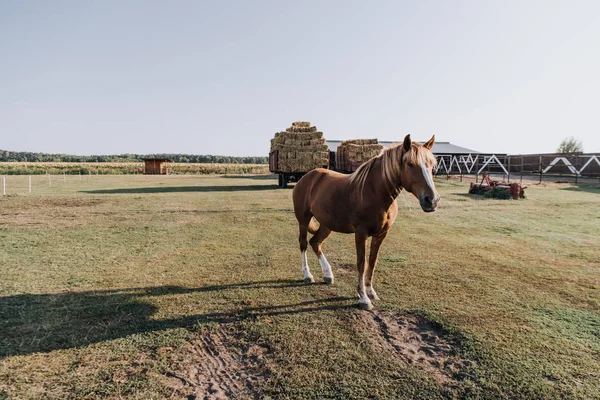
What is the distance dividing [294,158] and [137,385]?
18556 mm

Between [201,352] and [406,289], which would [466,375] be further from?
[201,352]

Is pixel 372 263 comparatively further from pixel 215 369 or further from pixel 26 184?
pixel 26 184

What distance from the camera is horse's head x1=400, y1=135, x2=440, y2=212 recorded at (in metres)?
3.57

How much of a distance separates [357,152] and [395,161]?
1991 centimetres

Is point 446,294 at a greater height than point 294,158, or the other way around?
point 294,158

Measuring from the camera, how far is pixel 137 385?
271 cm

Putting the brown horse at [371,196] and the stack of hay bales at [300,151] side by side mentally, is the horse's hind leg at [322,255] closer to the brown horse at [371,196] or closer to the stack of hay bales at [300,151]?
the brown horse at [371,196]

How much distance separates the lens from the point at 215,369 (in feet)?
9.81

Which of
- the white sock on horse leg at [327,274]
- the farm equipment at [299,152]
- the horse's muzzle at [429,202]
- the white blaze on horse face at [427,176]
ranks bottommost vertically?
the white sock on horse leg at [327,274]

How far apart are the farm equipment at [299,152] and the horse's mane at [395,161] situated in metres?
15.9

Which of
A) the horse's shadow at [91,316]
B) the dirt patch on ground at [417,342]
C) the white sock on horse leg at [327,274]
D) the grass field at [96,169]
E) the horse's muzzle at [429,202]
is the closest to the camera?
the dirt patch on ground at [417,342]

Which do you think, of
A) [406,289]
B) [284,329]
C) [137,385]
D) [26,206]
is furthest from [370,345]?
[26,206]

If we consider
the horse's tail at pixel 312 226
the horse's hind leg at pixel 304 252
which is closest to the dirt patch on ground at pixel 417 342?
the horse's hind leg at pixel 304 252

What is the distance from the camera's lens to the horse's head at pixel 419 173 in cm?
357
